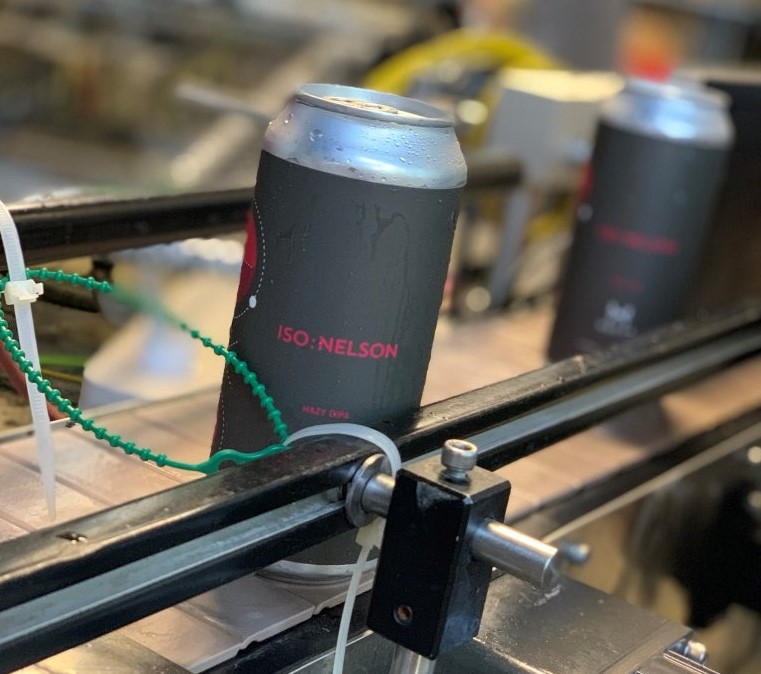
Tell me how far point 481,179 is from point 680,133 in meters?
0.32

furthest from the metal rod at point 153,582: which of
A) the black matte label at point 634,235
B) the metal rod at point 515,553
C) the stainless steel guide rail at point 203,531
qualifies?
the black matte label at point 634,235

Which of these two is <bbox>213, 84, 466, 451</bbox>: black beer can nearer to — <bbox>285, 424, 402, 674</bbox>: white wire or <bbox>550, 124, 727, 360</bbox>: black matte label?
<bbox>285, 424, 402, 674</bbox>: white wire

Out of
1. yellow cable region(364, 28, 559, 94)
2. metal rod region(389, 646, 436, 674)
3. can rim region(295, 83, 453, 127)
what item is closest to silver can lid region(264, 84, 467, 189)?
can rim region(295, 83, 453, 127)

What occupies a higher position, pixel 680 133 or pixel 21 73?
pixel 680 133

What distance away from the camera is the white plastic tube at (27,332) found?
0.63 meters

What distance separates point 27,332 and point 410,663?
0.96 feet

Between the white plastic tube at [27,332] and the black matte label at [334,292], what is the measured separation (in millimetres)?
121

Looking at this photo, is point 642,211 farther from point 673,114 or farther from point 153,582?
point 153,582

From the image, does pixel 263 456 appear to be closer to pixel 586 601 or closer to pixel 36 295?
pixel 36 295

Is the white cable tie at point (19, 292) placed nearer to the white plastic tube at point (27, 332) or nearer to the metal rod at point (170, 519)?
the white plastic tube at point (27, 332)

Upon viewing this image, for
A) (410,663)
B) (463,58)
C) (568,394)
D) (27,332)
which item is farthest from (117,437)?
(463,58)

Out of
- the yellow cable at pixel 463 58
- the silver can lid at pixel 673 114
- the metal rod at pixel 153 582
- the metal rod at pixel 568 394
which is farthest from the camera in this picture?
the yellow cable at pixel 463 58

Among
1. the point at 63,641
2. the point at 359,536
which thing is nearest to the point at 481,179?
the point at 359,536

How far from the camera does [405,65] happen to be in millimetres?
1743
